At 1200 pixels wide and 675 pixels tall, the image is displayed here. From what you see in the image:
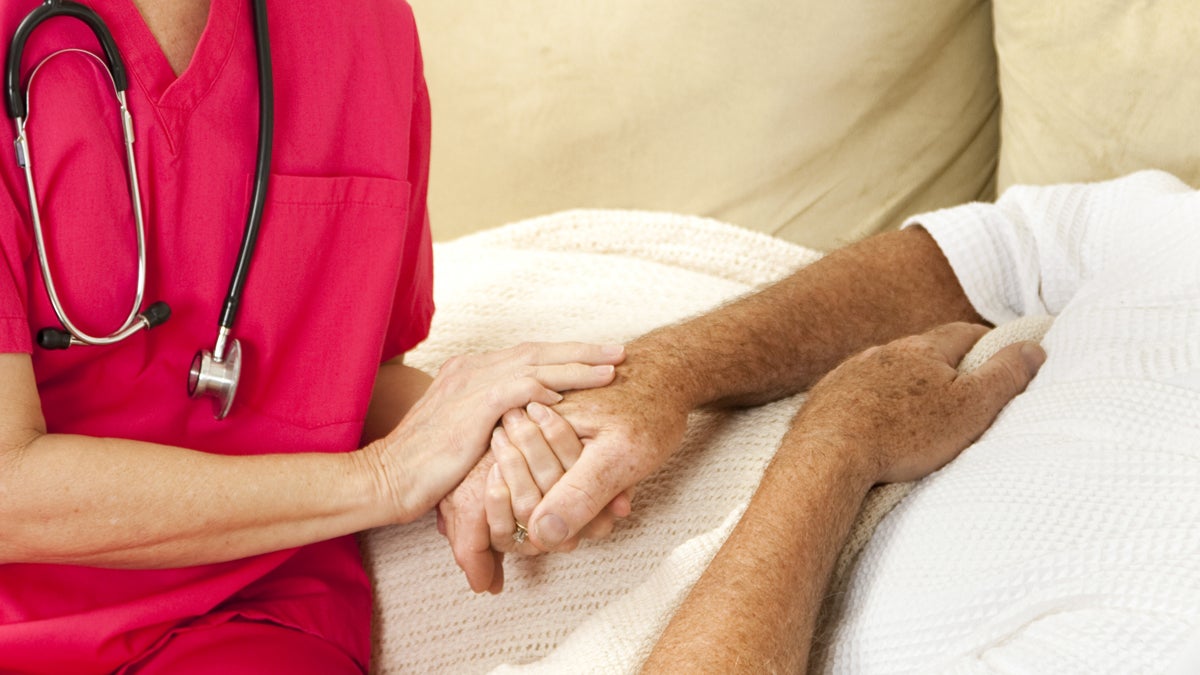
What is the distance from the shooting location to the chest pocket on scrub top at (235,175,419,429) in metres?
1.04

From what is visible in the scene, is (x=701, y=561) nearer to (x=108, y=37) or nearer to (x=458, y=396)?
(x=458, y=396)

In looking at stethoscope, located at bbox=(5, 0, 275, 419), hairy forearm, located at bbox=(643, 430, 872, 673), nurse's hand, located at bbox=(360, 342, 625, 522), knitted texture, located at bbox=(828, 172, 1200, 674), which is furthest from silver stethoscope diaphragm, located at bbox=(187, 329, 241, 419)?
knitted texture, located at bbox=(828, 172, 1200, 674)

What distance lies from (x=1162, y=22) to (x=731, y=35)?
0.50 meters

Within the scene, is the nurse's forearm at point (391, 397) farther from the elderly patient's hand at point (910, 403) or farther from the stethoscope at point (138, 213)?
the elderly patient's hand at point (910, 403)

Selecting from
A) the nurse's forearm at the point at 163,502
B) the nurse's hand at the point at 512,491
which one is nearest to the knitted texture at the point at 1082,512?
the nurse's hand at the point at 512,491

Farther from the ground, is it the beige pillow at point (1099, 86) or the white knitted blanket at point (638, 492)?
the beige pillow at point (1099, 86)

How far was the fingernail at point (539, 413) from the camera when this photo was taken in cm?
102

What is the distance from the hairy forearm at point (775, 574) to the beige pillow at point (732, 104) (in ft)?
1.95

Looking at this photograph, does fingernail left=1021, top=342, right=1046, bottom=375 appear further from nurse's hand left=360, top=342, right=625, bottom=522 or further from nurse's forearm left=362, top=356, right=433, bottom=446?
nurse's forearm left=362, top=356, right=433, bottom=446


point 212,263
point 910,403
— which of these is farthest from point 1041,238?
point 212,263

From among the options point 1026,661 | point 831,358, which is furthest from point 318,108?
point 1026,661

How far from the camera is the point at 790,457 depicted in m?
1.00

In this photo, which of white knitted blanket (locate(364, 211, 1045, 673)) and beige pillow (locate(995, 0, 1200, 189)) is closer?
white knitted blanket (locate(364, 211, 1045, 673))

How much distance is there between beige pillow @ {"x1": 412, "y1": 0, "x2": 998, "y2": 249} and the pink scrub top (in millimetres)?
453
